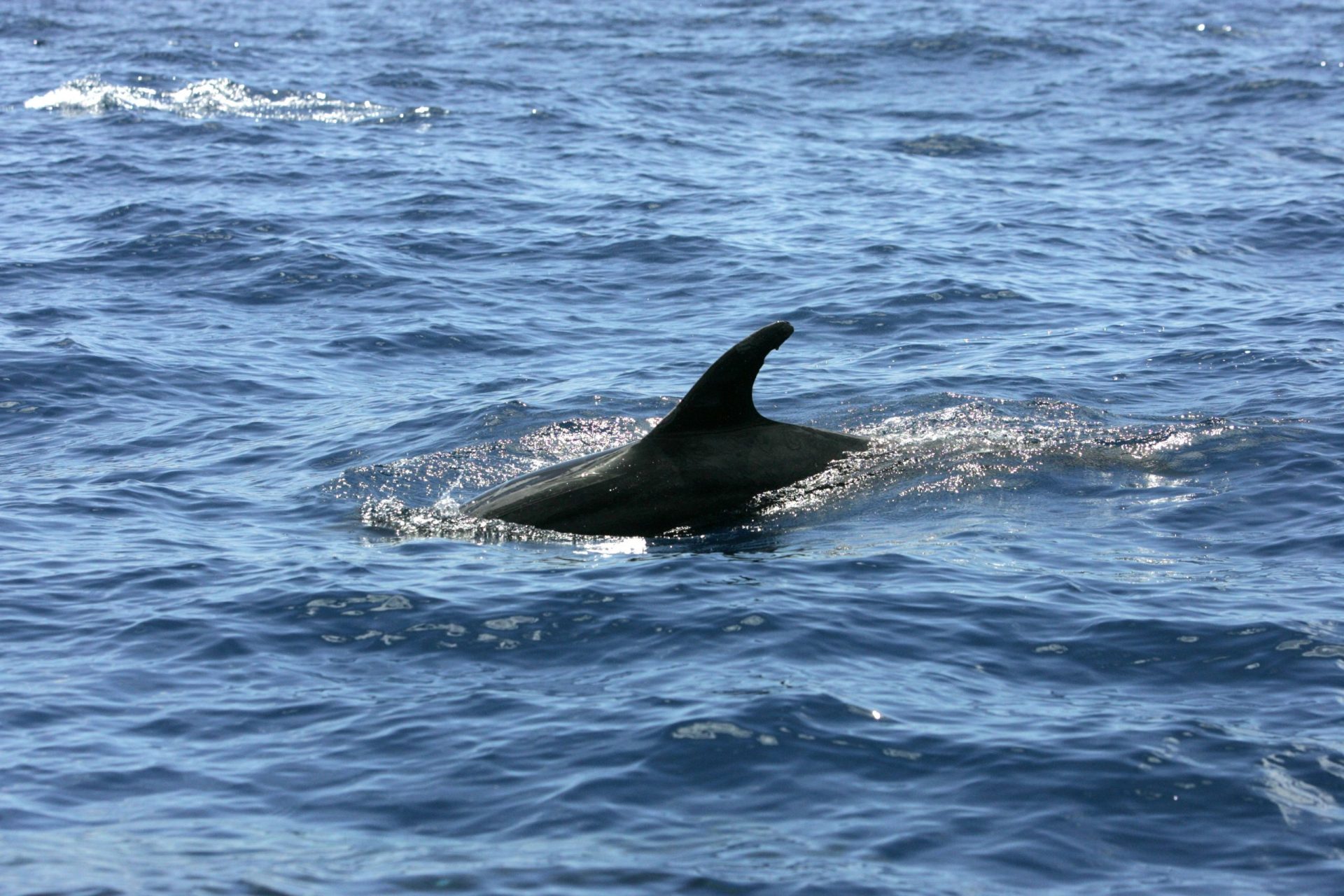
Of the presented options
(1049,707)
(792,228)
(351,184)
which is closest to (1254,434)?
(1049,707)

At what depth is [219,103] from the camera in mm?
33250

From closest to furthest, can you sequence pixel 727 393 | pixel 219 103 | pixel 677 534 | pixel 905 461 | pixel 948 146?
pixel 677 534, pixel 727 393, pixel 905 461, pixel 948 146, pixel 219 103

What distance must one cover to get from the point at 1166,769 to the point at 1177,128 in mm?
25030

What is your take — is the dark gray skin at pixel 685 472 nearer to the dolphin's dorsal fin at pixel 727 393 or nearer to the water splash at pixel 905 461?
the dolphin's dorsal fin at pixel 727 393

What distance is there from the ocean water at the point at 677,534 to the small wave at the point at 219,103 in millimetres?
253

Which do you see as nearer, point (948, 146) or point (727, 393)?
point (727, 393)

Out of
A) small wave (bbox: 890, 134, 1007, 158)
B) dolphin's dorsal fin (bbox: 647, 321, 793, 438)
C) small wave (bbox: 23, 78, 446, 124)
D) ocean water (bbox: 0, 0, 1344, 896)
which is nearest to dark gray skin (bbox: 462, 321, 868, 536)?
dolphin's dorsal fin (bbox: 647, 321, 793, 438)

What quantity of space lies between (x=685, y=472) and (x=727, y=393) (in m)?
0.71

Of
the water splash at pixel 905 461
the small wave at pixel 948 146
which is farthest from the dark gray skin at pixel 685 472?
the small wave at pixel 948 146

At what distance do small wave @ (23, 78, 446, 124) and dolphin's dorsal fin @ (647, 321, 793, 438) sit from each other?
21.2m

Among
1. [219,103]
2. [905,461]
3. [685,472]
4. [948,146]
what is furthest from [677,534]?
[219,103]

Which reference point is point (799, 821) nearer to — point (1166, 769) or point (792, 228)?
point (1166, 769)

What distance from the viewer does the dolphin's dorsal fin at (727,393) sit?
11.9 metres

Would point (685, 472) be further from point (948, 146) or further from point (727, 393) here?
point (948, 146)
